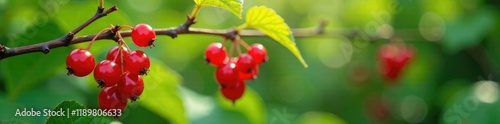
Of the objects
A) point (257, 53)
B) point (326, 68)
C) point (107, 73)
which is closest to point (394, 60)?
point (326, 68)

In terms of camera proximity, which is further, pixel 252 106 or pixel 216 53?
pixel 252 106

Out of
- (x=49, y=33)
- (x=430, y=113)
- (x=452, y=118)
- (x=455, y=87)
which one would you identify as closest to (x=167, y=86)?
(x=49, y=33)

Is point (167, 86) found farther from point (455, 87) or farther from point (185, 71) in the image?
point (455, 87)

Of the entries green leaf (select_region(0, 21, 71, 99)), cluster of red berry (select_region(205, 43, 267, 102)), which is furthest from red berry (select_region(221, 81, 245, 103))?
green leaf (select_region(0, 21, 71, 99))

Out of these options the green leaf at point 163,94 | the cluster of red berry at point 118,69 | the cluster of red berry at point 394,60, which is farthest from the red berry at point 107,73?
the cluster of red berry at point 394,60

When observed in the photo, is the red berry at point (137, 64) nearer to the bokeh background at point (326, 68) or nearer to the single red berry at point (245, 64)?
the single red berry at point (245, 64)

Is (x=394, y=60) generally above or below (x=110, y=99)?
below

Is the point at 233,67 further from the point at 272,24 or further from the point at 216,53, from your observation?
the point at 272,24
